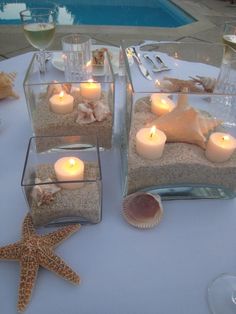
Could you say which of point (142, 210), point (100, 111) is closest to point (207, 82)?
point (100, 111)

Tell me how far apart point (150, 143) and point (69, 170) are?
17cm

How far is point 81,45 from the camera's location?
0.91m

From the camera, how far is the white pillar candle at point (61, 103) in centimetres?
70

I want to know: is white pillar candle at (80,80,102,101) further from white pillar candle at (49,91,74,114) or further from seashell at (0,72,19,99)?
seashell at (0,72,19,99)

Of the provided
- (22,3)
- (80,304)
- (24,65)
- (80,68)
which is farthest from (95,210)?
(22,3)

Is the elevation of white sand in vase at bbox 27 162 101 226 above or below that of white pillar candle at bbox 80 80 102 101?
below

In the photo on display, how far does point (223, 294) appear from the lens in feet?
1.54

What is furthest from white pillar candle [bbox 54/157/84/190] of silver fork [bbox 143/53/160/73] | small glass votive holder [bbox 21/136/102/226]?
silver fork [bbox 143/53/160/73]

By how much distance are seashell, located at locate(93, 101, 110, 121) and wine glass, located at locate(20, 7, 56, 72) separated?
30 centimetres

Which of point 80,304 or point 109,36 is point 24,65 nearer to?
point 80,304

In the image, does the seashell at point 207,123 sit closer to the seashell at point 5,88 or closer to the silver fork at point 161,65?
the silver fork at point 161,65

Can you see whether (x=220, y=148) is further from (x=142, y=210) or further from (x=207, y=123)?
(x=142, y=210)

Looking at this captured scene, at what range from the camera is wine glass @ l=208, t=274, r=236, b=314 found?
45 centimetres

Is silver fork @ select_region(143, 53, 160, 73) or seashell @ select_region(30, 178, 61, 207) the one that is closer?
seashell @ select_region(30, 178, 61, 207)
